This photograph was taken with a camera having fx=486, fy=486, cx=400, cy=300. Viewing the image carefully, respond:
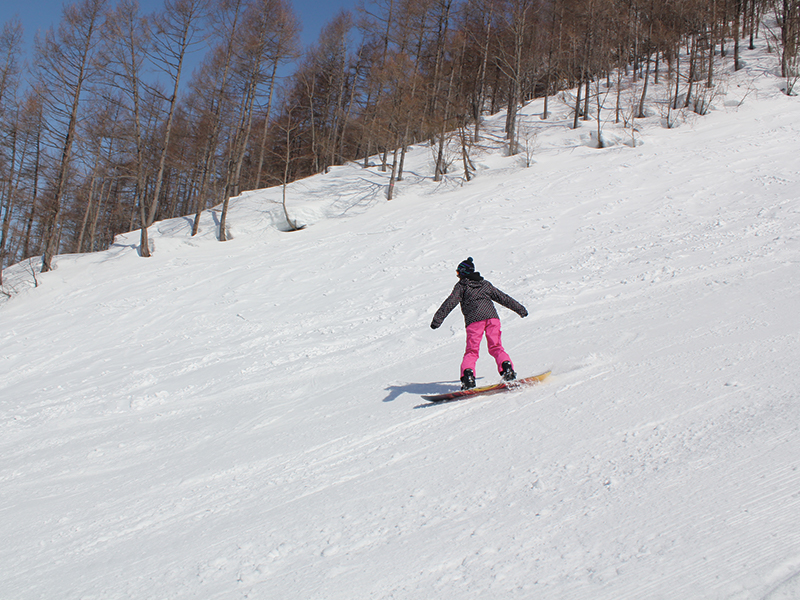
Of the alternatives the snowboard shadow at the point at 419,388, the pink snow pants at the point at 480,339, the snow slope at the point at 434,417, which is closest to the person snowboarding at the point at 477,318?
the pink snow pants at the point at 480,339

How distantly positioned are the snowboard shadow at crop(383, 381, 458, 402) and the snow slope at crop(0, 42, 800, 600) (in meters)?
0.10

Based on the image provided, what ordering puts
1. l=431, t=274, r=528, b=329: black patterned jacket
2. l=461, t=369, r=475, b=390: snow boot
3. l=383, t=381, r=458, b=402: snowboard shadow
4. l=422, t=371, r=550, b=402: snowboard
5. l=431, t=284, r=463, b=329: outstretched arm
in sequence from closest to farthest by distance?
l=422, t=371, r=550, b=402: snowboard → l=461, t=369, r=475, b=390: snow boot → l=431, t=274, r=528, b=329: black patterned jacket → l=431, t=284, r=463, b=329: outstretched arm → l=383, t=381, r=458, b=402: snowboard shadow

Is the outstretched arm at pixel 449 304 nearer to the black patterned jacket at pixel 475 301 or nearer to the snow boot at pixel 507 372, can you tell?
the black patterned jacket at pixel 475 301

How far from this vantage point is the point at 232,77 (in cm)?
2209

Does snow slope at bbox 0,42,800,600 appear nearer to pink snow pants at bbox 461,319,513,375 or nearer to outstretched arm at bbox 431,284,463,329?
pink snow pants at bbox 461,319,513,375

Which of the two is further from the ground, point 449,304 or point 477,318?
point 449,304

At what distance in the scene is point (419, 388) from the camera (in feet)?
21.8

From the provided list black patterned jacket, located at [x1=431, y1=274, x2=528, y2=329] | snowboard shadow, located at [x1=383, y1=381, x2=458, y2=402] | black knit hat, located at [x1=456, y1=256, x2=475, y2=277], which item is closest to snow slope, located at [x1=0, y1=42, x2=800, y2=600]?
snowboard shadow, located at [x1=383, y1=381, x2=458, y2=402]

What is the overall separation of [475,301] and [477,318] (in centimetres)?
22

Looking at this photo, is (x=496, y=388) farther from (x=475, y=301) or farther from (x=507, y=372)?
(x=475, y=301)

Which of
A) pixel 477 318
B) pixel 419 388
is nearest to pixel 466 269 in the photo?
pixel 477 318

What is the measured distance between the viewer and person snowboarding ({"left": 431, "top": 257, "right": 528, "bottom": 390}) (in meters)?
5.80

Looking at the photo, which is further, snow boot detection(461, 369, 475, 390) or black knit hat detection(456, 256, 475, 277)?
black knit hat detection(456, 256, 475, 277)

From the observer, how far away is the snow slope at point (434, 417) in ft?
9.02
